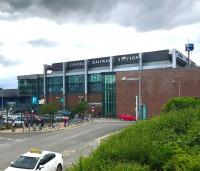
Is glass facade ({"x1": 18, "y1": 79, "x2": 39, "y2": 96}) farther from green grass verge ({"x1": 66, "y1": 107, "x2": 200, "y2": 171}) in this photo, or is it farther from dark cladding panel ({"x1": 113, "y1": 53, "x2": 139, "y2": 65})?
green grass verge ({"x1": 66, "y1": 107, "x2": 200, "y2": 171})

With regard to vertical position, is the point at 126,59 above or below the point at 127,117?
above

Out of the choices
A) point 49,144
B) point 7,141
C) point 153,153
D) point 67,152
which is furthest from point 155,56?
point 153,153

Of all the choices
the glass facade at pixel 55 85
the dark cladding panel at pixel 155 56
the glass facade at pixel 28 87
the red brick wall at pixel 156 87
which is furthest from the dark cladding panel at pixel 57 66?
the red brick wall at pixel 156 87

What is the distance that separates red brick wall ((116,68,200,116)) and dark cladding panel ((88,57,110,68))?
50.4ft

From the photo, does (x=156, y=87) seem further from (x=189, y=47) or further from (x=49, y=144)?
(x=49, y=144)

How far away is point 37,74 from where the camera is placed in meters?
132

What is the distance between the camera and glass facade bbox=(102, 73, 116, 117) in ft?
325

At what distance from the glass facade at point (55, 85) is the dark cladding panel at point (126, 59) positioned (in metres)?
19.1

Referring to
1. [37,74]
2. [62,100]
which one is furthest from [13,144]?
[37,74]

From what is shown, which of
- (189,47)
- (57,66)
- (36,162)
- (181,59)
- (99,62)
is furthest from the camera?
(57,66)

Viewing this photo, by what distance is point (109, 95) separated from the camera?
101m

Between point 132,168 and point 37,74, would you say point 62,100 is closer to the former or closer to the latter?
point 37,74

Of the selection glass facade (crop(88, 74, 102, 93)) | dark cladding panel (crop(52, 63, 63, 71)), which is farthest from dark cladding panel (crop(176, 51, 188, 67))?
dark cladding panel (crop(52, 63, 63, 71))

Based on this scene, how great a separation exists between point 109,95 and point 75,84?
1856 cm
